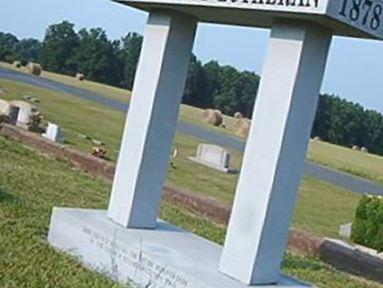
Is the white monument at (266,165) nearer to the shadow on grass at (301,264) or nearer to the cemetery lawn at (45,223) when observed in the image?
the cemetery lawn at (45,223)

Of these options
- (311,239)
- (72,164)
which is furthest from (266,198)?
(72,164)

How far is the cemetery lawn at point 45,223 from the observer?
607 centimetres

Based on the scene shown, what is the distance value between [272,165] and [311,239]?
619cm

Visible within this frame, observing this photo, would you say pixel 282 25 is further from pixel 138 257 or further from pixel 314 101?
pixel 138 257

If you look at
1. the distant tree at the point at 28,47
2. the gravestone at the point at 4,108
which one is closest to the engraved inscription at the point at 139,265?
the gravestone at the point at 4,108

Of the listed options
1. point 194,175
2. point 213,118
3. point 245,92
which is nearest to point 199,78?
point 245,92

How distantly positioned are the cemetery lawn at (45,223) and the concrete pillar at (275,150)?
1.11 metres

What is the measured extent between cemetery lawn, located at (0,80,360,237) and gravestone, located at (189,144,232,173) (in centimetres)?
48

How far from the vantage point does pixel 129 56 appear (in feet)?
315

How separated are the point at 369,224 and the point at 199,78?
74.5m

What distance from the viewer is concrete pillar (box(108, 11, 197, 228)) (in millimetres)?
7051

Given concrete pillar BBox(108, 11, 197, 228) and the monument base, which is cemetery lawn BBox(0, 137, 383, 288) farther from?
concrete pillar BBox(108, 11, 197, 228)

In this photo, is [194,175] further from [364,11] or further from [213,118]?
[213,118]

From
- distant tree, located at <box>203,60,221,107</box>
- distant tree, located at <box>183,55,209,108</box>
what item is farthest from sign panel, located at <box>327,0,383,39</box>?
distant tree, located at <box>203,60,221,107</box>
